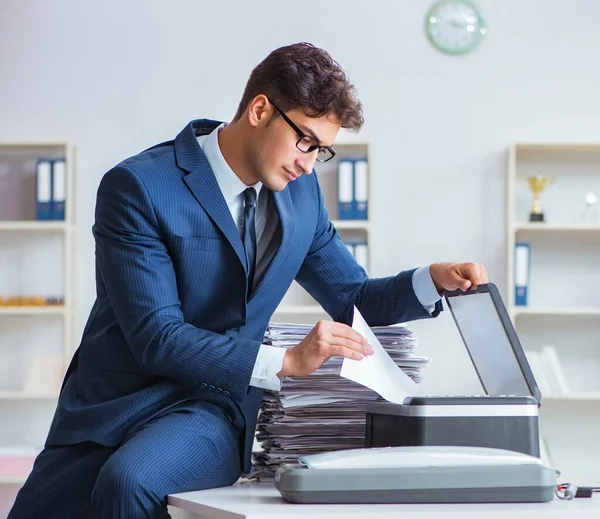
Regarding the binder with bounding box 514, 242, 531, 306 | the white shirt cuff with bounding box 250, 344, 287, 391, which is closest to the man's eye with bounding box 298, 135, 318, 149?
the white shirt cuff with bounding box 250, 344, 287, 391

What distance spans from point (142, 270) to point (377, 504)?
61 cm

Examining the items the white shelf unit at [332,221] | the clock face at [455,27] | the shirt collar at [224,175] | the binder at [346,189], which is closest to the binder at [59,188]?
the white shelf unit at [332,221]

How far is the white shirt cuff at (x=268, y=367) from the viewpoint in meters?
1.43

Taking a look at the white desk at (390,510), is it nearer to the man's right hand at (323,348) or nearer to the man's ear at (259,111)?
the man's right hand at (323,348)

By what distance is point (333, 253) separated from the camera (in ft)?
6.07

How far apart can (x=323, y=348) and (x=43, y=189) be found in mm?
3171

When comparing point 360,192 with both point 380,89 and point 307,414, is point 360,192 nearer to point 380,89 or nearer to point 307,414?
point 380,89

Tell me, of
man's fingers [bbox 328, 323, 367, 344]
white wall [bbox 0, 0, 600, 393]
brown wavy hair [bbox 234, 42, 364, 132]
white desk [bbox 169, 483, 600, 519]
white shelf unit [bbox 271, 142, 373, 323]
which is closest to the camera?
white desk [bbox 169, 483, 600, 519]

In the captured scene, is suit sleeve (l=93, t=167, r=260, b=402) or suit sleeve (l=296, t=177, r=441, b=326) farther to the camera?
suit sleeve (l=296, t=177, r=441, b=326)

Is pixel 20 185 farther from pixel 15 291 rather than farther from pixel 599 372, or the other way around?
pixel 599 372

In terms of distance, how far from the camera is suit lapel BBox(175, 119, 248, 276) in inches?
61.3

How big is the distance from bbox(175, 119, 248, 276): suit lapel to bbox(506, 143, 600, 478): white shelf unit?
9.58 feet

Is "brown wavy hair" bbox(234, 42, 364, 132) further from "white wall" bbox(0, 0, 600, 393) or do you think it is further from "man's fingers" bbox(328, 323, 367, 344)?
"white wall" bbox(0, 0, 600, 393)

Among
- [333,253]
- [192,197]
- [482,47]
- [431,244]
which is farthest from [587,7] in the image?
[192,197]
